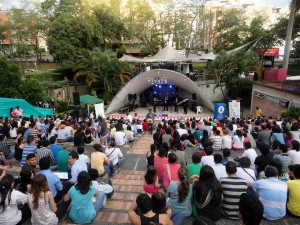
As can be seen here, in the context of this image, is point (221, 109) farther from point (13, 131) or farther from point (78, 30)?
point (78, 30)

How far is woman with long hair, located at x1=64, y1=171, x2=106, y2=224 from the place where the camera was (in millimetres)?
4184

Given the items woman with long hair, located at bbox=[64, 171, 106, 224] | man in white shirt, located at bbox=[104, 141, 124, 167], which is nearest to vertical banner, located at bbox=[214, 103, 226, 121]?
man in white shirt, located at bbox=[104, 141, 124, 167]

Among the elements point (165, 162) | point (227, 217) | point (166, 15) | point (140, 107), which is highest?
point (166, 15)

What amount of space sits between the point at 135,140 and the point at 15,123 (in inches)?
192

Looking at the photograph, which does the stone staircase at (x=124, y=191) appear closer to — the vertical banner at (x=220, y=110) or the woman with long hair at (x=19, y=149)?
the woman with long hair at (x=19, y=149)

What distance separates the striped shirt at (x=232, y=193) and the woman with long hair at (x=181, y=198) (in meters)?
0.57

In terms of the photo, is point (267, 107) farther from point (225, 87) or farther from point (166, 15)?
point (166, 15)

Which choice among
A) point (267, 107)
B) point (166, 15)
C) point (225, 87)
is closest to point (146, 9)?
point (166, 15)

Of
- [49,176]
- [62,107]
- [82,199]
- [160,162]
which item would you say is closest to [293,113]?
[160,162]

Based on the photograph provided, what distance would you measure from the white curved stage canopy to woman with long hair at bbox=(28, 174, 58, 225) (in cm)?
1544

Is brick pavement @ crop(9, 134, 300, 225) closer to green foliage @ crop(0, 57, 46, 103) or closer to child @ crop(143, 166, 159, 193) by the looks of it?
child @ crop(143, 166, 159, 193)

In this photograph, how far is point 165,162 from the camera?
575cm

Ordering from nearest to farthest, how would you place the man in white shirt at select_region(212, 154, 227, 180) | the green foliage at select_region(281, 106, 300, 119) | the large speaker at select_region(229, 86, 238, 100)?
the man in white shirt at select_region(212, 154, 227, 180), the green foliage at select_region(281, 106, 300, 119), the large speaker at select_region(229, 86, 238, 100)

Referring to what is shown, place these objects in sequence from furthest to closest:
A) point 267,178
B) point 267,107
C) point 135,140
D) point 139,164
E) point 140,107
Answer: point 140,107 → point 267,107 → point 135,140 → point 139,164 → point 267,178
